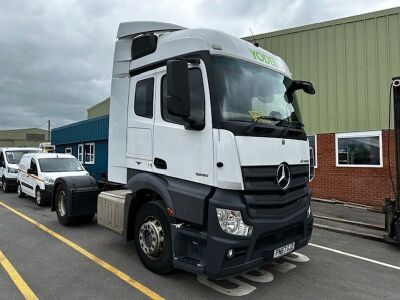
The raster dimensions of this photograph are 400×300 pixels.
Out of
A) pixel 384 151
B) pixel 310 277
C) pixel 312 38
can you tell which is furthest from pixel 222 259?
pixel 312 38

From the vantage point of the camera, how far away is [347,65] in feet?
39.4

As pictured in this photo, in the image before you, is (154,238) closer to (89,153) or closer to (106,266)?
(106,266)

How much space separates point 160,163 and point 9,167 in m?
14.3

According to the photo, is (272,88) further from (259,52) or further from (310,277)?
(310,277)

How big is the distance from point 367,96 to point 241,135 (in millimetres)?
9054

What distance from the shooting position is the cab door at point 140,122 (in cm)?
512

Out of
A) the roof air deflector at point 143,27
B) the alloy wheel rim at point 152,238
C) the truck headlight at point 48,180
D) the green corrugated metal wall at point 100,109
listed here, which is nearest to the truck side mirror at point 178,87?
the alloy wheel rim at point 152,238

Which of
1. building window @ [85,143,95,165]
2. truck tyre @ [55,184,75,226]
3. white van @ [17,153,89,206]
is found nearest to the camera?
truck tyre @ [55,184,75,226]

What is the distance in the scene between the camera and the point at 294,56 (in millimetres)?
13227

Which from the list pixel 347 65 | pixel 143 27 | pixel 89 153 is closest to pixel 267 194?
pixel 143 27

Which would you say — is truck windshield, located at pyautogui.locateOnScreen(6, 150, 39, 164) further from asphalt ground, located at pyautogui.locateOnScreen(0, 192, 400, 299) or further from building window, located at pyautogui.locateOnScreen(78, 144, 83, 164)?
asphalt ground, located at pyautogui.locateOnScreen(0, 192, 400, 299)

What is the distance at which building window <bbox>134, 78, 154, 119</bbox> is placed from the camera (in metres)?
5.14

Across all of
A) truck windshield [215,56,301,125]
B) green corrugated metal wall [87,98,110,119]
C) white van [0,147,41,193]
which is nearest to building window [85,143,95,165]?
white van [0,147,41,193]

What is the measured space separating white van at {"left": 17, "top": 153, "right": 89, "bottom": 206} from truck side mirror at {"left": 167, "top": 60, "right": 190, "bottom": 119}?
26.4 ft
